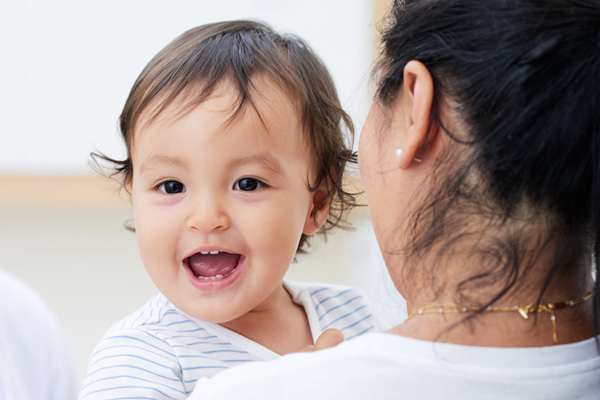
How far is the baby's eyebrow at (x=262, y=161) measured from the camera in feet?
3.47

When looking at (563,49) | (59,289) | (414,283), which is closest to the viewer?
(563,49)

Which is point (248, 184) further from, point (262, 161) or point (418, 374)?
point (418, 374)

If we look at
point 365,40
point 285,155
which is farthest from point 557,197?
point 365,40

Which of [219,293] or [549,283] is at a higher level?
[549,283]

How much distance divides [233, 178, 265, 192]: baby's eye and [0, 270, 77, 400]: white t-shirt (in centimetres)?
59

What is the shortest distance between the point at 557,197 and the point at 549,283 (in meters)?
0.10

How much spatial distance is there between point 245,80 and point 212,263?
282 mm

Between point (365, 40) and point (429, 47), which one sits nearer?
point (429, 47)

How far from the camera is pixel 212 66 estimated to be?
3.59 ft

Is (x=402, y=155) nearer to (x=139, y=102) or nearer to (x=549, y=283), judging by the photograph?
(x=549, y=283)

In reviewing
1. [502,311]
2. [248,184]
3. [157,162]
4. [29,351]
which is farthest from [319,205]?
[29,351]

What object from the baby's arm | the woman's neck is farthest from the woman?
the baby's arm

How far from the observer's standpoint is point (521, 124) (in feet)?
2.27

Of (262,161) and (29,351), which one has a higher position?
(262,161)
